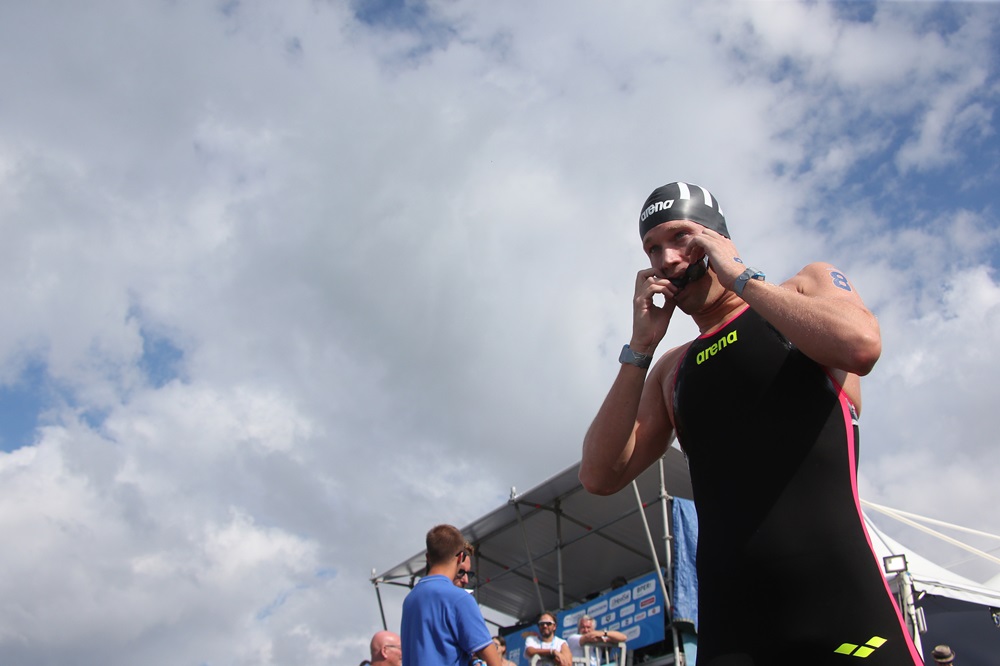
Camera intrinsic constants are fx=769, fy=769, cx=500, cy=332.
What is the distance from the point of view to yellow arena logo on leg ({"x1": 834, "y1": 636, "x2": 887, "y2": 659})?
1.63 meters

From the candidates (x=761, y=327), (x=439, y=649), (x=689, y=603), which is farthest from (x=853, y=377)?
(x=689, y=603)

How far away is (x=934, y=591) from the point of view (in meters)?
10.5

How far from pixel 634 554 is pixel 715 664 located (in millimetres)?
16234

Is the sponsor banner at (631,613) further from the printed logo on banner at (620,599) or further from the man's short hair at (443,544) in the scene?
the man's short hair at (443,544)

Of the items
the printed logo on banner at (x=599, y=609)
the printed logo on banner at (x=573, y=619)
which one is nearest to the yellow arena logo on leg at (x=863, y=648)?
the printed logo on banner at (x=599, y=609)

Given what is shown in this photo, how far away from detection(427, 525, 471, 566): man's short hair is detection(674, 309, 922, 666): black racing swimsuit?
10.3 ft

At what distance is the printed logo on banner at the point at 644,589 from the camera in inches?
465

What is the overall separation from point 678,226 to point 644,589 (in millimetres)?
10665

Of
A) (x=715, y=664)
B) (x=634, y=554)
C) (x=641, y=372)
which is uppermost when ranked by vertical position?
(x=634, y=554)

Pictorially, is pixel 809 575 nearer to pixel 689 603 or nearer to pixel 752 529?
pixel 752 529

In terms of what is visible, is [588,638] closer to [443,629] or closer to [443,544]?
[443,544]

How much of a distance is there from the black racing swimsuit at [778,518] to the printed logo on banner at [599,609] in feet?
36.7

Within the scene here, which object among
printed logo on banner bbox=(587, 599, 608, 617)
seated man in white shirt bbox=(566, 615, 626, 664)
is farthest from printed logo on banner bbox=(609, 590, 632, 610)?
seated man in white shirt bbox=(566, 615, 626, 664)

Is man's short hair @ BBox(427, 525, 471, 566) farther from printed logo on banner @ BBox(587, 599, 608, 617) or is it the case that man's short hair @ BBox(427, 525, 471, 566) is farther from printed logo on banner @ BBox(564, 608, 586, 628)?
printed logo on banner @ BBox(564, 608, 586, 628)
